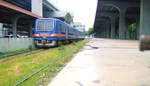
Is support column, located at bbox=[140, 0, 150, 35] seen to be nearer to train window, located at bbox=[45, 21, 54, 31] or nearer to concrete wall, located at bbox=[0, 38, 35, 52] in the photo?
train window, located at bbox=[45, 21, 54, 31]

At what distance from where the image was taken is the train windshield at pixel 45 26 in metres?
12.3

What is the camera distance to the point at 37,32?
12.3m

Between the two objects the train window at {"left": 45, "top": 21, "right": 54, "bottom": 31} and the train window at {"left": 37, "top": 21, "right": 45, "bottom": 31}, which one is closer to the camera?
the train window at {"left": 45, "top": 21, "right": 54, "bottom": 31}

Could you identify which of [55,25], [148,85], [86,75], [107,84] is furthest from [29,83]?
[55,25]

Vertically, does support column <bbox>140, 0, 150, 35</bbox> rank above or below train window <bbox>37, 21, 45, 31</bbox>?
above

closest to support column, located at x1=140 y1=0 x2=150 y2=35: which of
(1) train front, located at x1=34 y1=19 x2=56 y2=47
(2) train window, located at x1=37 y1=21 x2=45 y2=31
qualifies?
(1) train front, located at x1=34 y1=19 x2=56 y2=47

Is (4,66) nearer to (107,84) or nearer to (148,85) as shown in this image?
(107,84)

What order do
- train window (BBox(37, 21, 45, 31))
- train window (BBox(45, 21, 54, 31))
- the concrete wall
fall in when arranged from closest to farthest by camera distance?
the concrete wall → train window (BBox(45, 21, 54, 31)) → train window (BBox(37, 21, 45, 31))

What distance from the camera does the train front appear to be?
12.0 m

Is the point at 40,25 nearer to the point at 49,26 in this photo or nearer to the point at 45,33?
the point at 49,26

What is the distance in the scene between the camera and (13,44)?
10359 millimetres

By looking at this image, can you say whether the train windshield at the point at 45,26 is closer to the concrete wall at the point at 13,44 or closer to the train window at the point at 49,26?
the train window at the point at 49,26

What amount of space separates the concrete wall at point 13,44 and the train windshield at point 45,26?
1.70 metres

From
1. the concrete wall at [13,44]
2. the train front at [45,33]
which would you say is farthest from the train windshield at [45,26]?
the concrete wall at [13,44]
